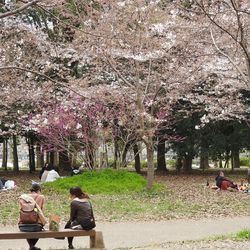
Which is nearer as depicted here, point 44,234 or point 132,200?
point 44,234

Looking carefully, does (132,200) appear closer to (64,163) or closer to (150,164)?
(150,164)

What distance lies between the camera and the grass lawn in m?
12.1

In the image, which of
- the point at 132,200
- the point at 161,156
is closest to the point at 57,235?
the point at 132,200

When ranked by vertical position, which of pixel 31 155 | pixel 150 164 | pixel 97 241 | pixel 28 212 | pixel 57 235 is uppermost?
pixel 31 155

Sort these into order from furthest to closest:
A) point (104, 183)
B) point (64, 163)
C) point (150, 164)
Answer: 1. point (64, 163)
2. point (104, 183)
3. point (150, 164)

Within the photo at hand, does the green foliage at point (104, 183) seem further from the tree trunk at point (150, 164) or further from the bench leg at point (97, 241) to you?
the bench leg at point (97, 241)

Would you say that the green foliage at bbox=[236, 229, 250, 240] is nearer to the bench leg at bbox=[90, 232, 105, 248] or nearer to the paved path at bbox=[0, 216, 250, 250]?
the paved path at bbox=[0, 216, 250, 250]

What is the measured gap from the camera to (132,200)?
14.4 metres

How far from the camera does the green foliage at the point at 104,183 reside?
16.7 m

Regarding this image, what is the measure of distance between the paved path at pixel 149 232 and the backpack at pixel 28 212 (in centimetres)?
117

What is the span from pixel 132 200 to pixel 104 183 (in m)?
2.91

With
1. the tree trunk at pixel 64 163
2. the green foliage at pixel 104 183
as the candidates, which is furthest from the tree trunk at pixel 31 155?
the green foliage at pixel 104 183

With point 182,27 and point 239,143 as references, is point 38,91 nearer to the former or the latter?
point 182,27

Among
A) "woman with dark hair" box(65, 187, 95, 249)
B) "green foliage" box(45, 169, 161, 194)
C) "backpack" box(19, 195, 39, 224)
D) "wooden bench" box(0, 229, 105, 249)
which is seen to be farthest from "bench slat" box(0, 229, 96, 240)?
"green foliage" box(45, 169, 161, 194)
